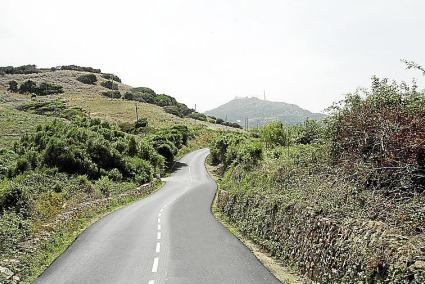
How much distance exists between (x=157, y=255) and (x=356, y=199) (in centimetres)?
648

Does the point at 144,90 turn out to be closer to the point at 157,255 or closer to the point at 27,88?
the point at 27,88

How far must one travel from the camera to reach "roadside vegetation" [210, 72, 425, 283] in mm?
7605

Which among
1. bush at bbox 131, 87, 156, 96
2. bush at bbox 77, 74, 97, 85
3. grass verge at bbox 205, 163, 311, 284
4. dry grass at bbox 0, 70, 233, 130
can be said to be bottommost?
grass verge at bbox 205, 163, 311, 284

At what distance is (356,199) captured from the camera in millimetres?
10195

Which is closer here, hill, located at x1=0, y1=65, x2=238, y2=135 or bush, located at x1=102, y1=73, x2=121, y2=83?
hill, located at x1=0, y1=65, x2=238, y2=135

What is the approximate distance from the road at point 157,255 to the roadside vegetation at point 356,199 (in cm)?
133

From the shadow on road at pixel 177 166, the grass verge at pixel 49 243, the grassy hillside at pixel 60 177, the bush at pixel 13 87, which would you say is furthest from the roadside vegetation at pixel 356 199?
the bush at pixel 13 87

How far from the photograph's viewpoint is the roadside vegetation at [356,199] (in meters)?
7.61

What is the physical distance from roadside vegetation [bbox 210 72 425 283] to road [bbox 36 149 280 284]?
1.33 metres

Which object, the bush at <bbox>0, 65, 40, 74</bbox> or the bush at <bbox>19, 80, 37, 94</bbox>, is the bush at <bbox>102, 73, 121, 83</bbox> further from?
the bush at <bbox>19, 80, 37, 94</bbox>

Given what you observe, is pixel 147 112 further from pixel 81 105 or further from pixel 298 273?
pixel 298 273

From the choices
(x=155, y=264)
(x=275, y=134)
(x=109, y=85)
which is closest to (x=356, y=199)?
(x=155, y=264)

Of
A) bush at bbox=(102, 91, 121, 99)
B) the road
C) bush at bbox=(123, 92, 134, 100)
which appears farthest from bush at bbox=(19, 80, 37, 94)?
the road

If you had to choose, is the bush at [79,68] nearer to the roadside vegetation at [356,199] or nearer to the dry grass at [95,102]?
the dry grass at [95,102]
